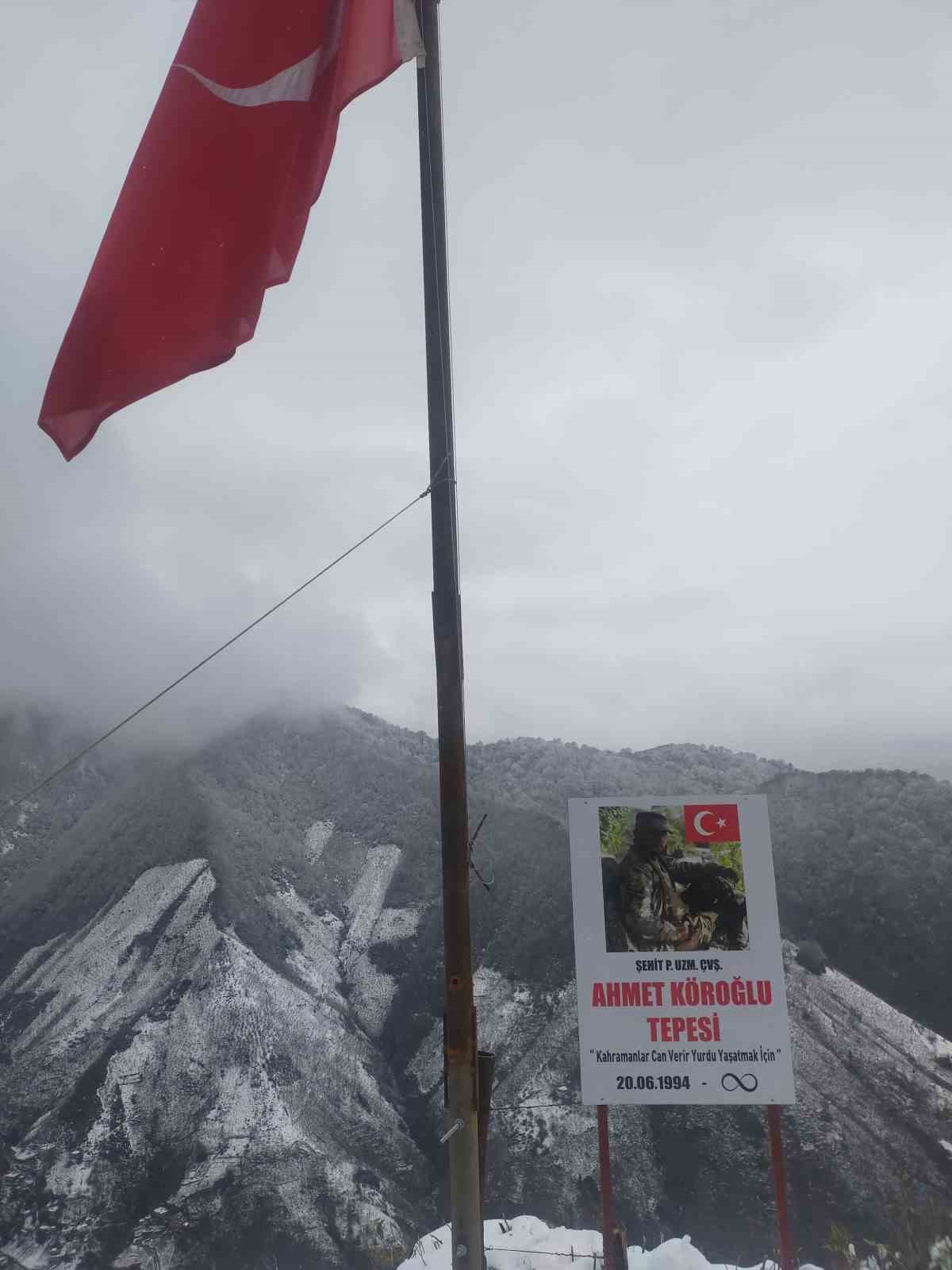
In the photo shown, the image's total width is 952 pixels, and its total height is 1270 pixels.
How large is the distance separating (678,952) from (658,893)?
383 mm

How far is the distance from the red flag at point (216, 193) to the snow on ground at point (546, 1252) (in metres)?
6.92

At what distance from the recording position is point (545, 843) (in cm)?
3141

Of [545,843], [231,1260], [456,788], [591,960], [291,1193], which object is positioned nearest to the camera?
[456,788]

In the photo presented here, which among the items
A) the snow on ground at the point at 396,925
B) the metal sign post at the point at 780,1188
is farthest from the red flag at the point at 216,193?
the snow on ground at the point at 396,925

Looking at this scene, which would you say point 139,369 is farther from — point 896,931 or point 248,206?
point 896,931

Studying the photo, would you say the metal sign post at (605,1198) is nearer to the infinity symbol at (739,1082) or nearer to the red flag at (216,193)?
the infinity symbol at (739,1082)

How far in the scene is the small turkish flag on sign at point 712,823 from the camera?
6414mm

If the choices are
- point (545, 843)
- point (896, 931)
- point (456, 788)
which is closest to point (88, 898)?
point (545, 843)

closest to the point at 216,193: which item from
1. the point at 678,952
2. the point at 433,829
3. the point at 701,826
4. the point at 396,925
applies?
the point at 701,826

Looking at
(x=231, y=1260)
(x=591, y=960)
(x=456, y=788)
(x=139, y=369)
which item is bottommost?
(x=231, y=1260)

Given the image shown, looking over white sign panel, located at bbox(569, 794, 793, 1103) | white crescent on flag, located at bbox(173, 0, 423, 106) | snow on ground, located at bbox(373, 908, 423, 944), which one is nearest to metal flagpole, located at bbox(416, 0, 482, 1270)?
white crescent on flag, located at bbox(173, 0, 423, 106)

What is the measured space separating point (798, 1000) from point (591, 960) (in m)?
19.3

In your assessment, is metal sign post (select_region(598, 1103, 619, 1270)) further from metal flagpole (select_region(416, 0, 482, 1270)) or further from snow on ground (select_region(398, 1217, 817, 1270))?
metal flagpole (select_region(416, 0, 482, 1270))

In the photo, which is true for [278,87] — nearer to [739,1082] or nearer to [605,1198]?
[739,1082]
